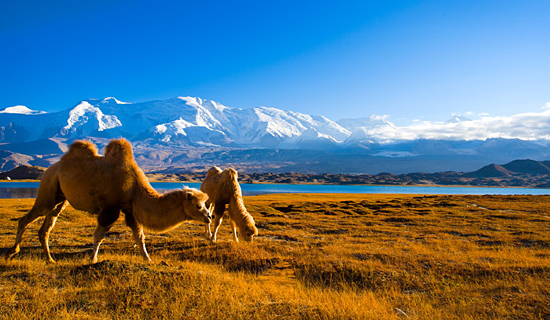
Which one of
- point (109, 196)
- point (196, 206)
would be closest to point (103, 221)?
point (109, 196)

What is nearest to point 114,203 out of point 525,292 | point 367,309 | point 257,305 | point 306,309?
point 257,305

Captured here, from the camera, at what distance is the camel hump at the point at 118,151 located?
352 inches

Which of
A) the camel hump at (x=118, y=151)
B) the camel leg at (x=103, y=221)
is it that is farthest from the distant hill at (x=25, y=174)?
the camel leg at (x=103, y=221)

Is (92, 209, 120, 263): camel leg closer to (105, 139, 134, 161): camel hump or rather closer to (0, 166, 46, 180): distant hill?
(105, 139, 134, 161): camel hump

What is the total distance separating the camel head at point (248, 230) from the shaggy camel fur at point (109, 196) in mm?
3469

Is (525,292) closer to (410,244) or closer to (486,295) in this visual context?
(486,295)

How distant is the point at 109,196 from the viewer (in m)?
Answer: 8.38

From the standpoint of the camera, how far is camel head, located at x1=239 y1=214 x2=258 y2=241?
36.1ft

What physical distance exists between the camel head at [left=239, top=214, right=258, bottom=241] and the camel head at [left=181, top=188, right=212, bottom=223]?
356cm

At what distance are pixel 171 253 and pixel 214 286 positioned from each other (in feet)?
16.3

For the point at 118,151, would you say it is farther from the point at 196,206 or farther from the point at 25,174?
the point at 25,174

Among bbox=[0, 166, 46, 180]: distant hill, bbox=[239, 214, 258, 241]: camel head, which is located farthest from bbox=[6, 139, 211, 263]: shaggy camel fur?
bbox=[0, 166, 46, 180]: distant hill

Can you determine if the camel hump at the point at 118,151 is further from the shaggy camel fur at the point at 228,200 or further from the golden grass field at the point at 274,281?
the shaggy camel fur at the point at 228,200

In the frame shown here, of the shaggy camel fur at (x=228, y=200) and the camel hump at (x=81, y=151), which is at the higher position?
the camel hump at (x=81, y=151)
